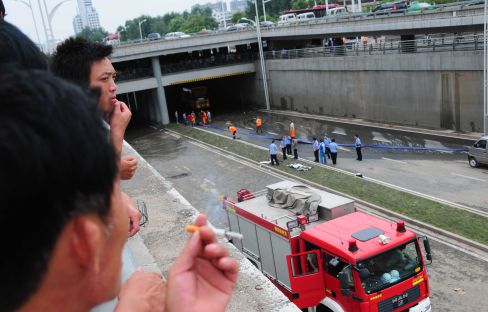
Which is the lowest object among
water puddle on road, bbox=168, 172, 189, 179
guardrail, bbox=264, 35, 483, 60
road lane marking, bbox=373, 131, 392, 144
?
road lane marking, bbox=373, 131, 392, 144

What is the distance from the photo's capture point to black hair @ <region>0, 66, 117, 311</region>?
118 cm

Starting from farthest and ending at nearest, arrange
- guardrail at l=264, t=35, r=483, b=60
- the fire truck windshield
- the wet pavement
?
guardrail at l=264, t=35, r=483, b=60 → the wet pavement → the fire truck windshield

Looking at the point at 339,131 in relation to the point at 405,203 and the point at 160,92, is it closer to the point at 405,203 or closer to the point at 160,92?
the point at 405,203

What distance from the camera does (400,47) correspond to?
1271 inches

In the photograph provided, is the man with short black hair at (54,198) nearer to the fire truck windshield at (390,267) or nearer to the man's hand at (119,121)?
the man's hand at (119,121)

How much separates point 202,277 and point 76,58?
3189 millimetres

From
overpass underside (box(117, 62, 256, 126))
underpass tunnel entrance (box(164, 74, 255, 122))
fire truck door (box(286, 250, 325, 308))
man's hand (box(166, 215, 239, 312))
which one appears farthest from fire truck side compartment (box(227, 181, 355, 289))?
underpass tunnel entrance (box(164, 74, 255, 122))

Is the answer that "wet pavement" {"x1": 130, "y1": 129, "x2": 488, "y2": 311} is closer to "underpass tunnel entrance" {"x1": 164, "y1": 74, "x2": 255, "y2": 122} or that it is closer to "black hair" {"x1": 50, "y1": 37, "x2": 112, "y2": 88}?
"underpass tunnel entrance" {"x1": 164, "y1": 74, "x2": 255, "y2": 122}

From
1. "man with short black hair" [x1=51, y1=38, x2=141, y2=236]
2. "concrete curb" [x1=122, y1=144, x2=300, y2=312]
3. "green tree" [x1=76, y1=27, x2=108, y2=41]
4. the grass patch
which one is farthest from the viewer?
the grass patch

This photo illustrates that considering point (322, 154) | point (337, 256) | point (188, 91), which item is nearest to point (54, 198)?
point (337, 256)

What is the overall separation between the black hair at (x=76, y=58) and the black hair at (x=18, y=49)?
4.66 feet

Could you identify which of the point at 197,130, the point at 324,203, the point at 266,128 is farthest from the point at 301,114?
the point at 324,203

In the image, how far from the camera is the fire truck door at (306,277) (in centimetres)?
1028

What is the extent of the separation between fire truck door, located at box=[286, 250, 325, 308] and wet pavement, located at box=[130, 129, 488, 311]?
3.37 meters
